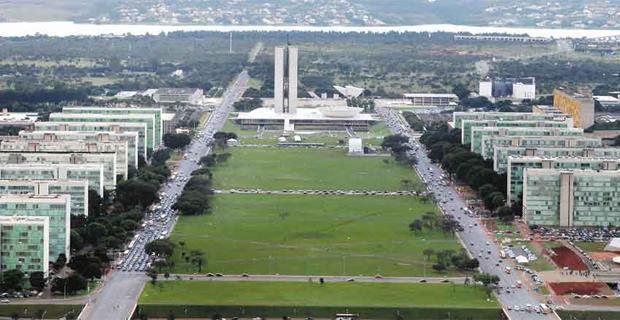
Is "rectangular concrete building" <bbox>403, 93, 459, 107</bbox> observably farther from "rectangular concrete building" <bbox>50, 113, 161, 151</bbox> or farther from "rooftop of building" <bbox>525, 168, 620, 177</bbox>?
"rooftop of building" <bbox>525, 168, 620, 177</bbox>

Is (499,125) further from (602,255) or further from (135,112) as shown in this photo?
(602,255)

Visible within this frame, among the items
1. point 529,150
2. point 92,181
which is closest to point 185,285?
point 92,181

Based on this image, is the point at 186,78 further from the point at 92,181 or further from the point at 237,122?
the point at 92,181

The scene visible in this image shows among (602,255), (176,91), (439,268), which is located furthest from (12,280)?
(176,91)

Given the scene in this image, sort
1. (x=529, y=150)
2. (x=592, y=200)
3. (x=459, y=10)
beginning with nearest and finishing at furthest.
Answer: (x=592, y=200)
(x=529, y=150)
(x=459, y=10)

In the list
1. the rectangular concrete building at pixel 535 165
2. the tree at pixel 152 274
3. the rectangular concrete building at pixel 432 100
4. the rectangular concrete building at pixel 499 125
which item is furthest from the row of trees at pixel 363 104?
the tree at pixel 152 274

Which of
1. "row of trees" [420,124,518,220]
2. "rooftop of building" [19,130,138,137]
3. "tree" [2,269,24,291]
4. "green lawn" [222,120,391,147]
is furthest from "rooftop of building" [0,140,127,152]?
"tree" [2,269,24,291]
